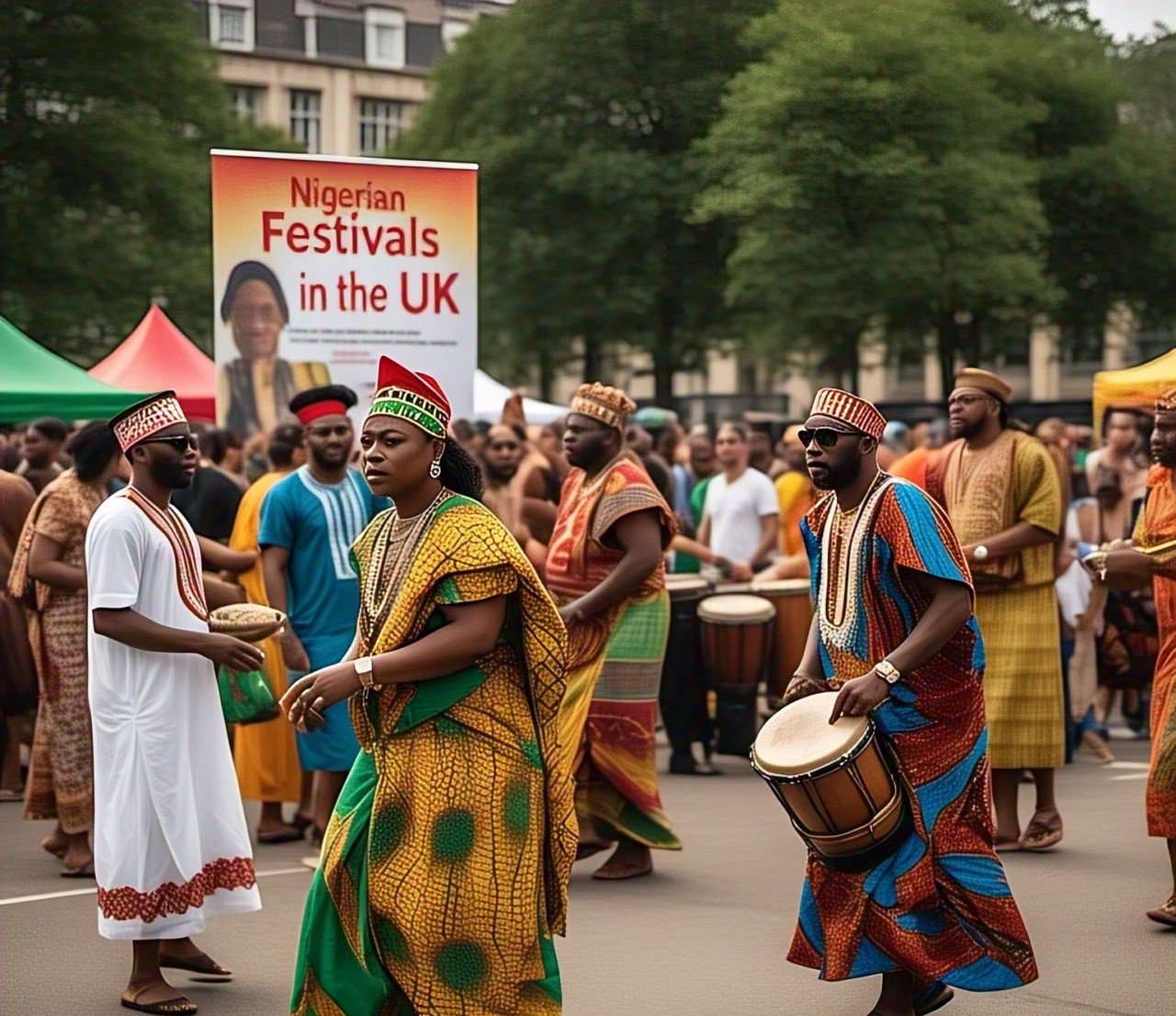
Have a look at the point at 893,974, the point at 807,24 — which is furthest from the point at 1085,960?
the point at 807,24

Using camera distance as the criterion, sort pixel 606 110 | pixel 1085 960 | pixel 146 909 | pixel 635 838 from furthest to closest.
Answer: pixel 606 110 → pixel 635 838 → pixel 1085 960 → pixel 146 909

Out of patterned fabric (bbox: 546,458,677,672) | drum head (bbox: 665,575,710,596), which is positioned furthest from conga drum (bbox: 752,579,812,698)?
patterned fabric (bbox: 546,458,677,672)

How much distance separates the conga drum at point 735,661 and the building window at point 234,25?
63.9 metres

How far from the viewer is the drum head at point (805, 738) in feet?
20.4

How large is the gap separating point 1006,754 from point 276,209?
193 inches

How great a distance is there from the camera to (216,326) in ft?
37.2

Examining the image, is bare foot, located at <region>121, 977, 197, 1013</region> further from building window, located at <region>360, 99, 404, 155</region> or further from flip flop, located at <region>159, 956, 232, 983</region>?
building window, located at <region>360, 99, 404, 155</region>

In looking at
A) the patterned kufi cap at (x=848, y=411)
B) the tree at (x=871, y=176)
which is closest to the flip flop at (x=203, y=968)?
the patterned kufi cap at (x=848, y=411)

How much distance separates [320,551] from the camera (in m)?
9.80

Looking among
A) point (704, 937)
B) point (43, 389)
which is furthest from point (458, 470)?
point (43, 389)

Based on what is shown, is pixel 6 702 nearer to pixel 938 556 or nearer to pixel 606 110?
pixel 938 556

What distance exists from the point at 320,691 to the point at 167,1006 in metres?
2.09

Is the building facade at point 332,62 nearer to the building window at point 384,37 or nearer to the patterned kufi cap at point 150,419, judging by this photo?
the building window at point 384,37

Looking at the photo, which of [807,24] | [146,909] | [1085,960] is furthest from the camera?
[807,24]
